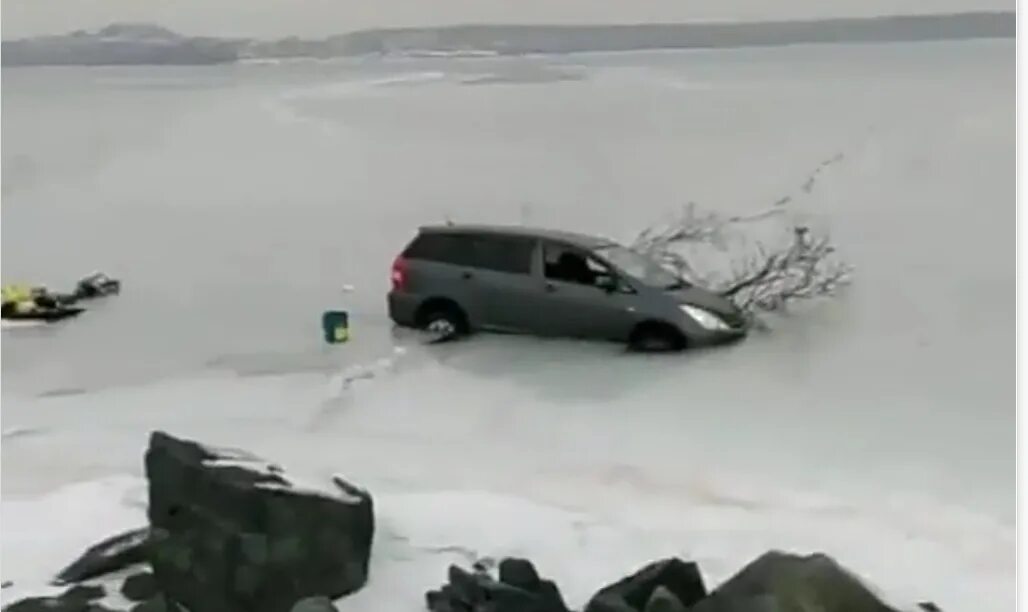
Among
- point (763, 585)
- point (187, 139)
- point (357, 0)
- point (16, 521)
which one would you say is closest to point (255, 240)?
point (187, 139)

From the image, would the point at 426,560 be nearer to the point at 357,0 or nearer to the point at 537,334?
the point at 537,334

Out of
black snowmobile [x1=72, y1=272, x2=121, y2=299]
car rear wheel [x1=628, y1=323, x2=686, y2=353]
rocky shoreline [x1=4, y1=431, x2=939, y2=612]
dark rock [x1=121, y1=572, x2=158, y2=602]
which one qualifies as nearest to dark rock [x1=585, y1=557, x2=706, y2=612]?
rocky shoreline [x1=4, y1=431, x2=939, y2=612]

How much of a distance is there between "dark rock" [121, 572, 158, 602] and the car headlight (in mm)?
521

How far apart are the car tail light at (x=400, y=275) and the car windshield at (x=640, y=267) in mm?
173

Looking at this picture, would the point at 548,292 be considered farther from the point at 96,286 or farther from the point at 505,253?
the point at 96,286

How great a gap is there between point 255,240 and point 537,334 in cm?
27

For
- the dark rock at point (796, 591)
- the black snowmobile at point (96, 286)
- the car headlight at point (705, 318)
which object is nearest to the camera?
the dark rock at point (796, 591)

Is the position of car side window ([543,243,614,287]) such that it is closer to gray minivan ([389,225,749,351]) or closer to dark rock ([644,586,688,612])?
gray minivan ([389,225,749,351])

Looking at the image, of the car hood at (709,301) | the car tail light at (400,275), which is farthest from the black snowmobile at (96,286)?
the car hood at (709,301)

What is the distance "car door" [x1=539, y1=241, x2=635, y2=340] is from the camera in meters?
1.21

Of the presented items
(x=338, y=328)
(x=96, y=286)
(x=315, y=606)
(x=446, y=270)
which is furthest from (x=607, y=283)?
(x=96, y=286)

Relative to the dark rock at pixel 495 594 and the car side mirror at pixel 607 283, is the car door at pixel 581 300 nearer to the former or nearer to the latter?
the car side mirror at pixel 607 283

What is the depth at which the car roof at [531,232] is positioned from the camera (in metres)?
1.22

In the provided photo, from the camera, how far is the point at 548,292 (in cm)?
123
